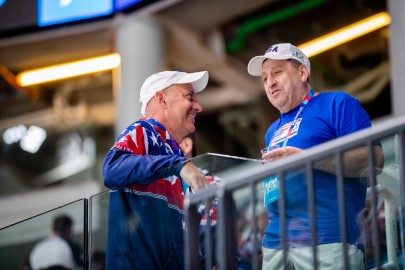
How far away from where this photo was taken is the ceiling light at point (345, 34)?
8828 mm

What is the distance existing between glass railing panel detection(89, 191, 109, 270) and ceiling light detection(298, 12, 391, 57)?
5971mm

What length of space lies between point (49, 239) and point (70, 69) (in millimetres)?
4866

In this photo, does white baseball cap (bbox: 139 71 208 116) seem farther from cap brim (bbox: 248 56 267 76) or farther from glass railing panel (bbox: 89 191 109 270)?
glass railing panel (bbox: 89 191 109 270)

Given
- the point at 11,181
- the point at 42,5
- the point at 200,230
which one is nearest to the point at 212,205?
the point at 200,230

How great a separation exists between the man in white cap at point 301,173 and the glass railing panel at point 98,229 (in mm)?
727

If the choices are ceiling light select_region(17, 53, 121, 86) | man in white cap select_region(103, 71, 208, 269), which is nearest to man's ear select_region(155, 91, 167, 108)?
man in white cap select_region(103, 71, 208, 269)

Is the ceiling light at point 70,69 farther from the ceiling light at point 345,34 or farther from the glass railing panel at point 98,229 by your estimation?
the glass railing panel at point 98,229

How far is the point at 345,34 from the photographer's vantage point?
9.13m

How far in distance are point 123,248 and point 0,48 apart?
5.53m

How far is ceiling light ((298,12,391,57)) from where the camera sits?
29.0 feet

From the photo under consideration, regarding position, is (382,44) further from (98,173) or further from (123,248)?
(123,248)

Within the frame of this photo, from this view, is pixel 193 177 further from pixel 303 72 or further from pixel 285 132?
pixel 303 72

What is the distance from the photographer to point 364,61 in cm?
1029

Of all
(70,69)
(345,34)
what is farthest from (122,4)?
(345,34)
